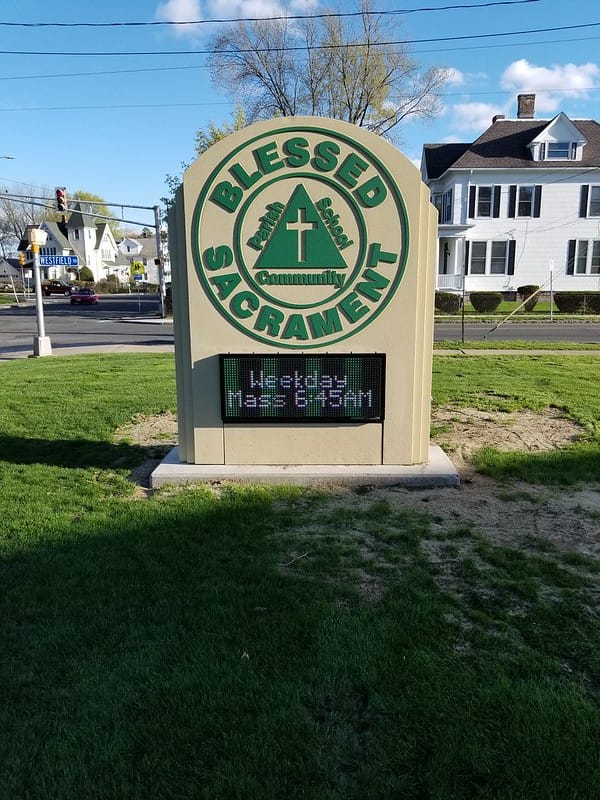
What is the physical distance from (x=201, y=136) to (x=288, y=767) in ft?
146

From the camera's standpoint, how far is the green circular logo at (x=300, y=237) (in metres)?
5.65

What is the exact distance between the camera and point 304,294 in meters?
5.85

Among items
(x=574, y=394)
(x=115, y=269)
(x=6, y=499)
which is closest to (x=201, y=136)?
(x=574, y=394)

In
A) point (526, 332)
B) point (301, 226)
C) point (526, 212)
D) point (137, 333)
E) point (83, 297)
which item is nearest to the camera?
point (301, 226)

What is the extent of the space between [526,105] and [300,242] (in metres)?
38.6

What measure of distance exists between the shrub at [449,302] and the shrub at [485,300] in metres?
0.87

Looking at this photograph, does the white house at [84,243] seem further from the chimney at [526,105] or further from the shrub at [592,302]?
the shrub at [592,302]

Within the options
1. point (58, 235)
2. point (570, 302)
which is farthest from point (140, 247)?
point (570, 302)

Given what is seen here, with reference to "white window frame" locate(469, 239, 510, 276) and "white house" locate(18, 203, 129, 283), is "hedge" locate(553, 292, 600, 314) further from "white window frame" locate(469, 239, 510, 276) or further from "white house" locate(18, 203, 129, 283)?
"white house" locate(18, 203, 129, 283)

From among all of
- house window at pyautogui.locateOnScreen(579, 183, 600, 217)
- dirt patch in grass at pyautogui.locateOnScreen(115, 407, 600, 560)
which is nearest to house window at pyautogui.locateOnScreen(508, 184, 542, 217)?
house window at pyautogui.locateOnScreen(579, 183, 600, 217)

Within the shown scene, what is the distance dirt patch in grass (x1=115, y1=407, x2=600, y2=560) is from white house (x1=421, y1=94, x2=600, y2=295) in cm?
2784

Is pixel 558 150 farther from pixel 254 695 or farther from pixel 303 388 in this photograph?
pixel 254 695

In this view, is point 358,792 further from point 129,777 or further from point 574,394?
point 574,394

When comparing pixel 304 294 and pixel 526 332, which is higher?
pixel 304 294
